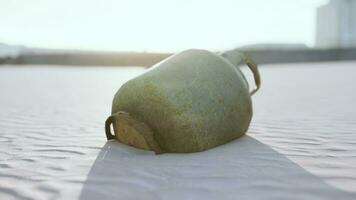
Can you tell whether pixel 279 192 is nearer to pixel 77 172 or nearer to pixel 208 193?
pixel 208 193

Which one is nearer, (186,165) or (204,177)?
(204,177)

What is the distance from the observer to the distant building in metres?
46.1

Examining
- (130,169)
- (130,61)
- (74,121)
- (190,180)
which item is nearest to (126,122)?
(130,169)

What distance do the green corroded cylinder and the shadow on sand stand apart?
10 centimetres

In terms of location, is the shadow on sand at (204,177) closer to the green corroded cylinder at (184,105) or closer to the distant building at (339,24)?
the green corroded cylinder at (184,105)

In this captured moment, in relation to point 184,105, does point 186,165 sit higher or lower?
lower

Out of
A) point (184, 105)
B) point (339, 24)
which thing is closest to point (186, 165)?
point (184, 105)

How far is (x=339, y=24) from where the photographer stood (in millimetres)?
46969

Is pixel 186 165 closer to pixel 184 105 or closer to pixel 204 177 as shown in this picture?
pixel 204 177


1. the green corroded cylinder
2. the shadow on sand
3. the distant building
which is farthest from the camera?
the distant building

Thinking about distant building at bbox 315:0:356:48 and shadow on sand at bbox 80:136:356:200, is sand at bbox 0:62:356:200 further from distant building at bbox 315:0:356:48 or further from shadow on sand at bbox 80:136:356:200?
distant building at bbox 315:0:356:48

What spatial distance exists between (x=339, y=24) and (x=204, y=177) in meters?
48.6

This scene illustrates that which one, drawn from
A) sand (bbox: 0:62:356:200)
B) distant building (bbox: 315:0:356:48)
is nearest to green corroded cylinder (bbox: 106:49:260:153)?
sand (bbox: 0:62:356:200)

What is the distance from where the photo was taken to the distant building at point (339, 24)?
151ft
